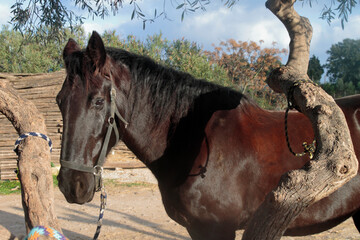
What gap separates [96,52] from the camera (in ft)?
7.34

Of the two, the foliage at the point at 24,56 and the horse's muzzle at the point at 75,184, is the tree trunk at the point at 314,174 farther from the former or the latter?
the foliage at the point at 24,56

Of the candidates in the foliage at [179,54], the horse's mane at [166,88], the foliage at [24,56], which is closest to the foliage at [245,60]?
the foliage at [179,54]

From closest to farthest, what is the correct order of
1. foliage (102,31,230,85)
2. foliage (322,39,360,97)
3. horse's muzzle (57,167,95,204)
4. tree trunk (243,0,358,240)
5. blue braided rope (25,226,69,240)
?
tree trunk (243,0,358,240) < blue braided rope (25,226,69,240) < horse's muzzle (57,167,95,204) < foliage (102,31,230,85) < foliage (322,39,360,97)

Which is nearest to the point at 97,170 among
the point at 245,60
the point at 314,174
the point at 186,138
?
the point at 186,138

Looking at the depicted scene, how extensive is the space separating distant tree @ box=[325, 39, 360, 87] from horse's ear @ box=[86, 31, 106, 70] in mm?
42381

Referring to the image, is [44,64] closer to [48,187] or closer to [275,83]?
[48,187]

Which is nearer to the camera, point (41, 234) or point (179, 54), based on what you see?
point (41, 234)

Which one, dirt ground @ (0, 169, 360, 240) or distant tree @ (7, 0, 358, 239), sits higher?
distant tree @ (7, 0, 358, 239)

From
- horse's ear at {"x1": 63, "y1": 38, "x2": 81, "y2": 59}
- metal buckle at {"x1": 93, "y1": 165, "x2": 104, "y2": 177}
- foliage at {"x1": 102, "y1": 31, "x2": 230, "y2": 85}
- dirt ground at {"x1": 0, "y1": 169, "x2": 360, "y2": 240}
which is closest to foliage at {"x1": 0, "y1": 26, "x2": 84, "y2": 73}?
foliage at {"x1": 102, "y1": 31, "x2": 230, "y2": 85}

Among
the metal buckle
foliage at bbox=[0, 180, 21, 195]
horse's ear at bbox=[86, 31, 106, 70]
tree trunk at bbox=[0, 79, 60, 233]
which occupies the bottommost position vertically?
foliage at bbox=[0, 180, 21, 195]

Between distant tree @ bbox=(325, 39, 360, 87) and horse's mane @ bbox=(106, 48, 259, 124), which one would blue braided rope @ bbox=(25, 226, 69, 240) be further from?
distant tree @ bbox=(325, 39, 360, 87)

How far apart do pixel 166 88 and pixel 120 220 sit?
162 inches

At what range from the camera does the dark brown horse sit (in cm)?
216

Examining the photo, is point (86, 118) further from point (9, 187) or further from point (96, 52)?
point (9, 187)
